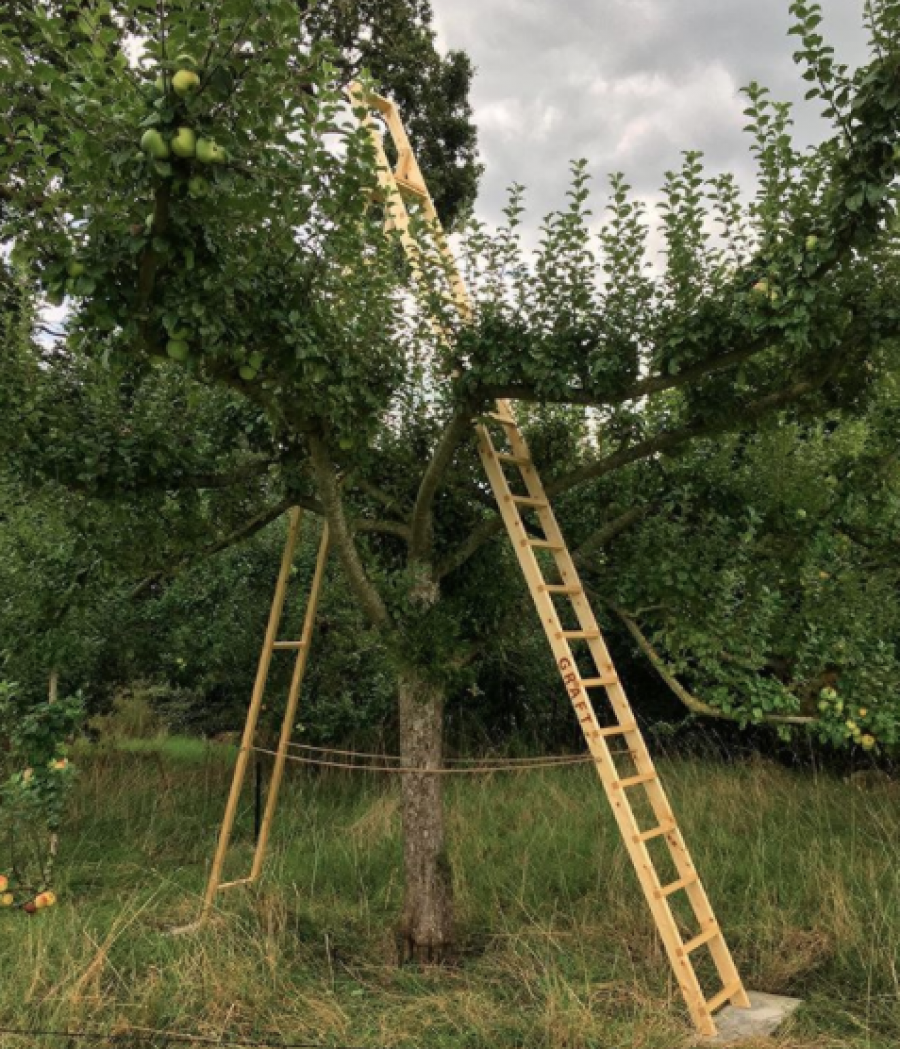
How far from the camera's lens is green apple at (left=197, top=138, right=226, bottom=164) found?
2.31m

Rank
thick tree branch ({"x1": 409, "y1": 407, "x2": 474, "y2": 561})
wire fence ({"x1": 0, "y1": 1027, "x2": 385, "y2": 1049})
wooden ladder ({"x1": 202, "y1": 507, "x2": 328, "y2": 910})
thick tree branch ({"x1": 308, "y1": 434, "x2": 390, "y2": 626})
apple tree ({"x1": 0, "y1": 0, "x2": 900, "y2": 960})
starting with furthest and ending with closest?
wooden ladder ({"x1": 202, "y1": 507, "x2": 328, "y2": 910})
thick tree branch ({"x1": 409, "y1": 407, "x2": 474, "y2": 561})
thick tree branch ({"x1": 308, "y1": 434, "x2": 390, "y2": 626})
wire fence ({"x1": 0, "y1": 1027, "x2": 385, "y2": 1049})
apple tree ({"x1": 0, "y1": 0, "x2": 900, "y2": 960})

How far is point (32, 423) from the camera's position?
4.32 metres

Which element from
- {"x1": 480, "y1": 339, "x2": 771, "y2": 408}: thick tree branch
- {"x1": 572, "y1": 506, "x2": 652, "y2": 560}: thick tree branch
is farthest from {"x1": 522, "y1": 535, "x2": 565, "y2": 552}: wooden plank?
{"x1": 480, "y1": 339, "x2": 771, "y2": 408}: thick tree branch

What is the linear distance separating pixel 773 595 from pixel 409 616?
1.94m

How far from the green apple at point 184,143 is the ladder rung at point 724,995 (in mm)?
3588

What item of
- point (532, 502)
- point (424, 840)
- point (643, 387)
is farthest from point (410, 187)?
point (424, 840)

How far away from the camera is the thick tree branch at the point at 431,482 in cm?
439

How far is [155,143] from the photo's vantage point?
2297mm

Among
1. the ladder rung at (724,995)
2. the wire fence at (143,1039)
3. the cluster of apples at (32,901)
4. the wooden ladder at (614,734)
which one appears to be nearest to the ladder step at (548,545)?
the wooden ladder at (614,734)

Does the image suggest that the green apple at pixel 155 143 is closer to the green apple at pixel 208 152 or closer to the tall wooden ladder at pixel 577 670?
the green apple at pixel 208 152

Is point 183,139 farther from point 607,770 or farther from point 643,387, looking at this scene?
point 607,770

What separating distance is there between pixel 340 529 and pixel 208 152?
2340 millimetres

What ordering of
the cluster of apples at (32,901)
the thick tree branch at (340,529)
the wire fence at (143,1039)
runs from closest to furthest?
the wire fence at (143,1039) < the thick tree branch at (340,529) < the cluster of apples at (32,901)

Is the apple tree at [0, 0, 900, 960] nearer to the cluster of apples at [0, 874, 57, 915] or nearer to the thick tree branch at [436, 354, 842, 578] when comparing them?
the thick tree branch at [436, 354, 842, 578]
